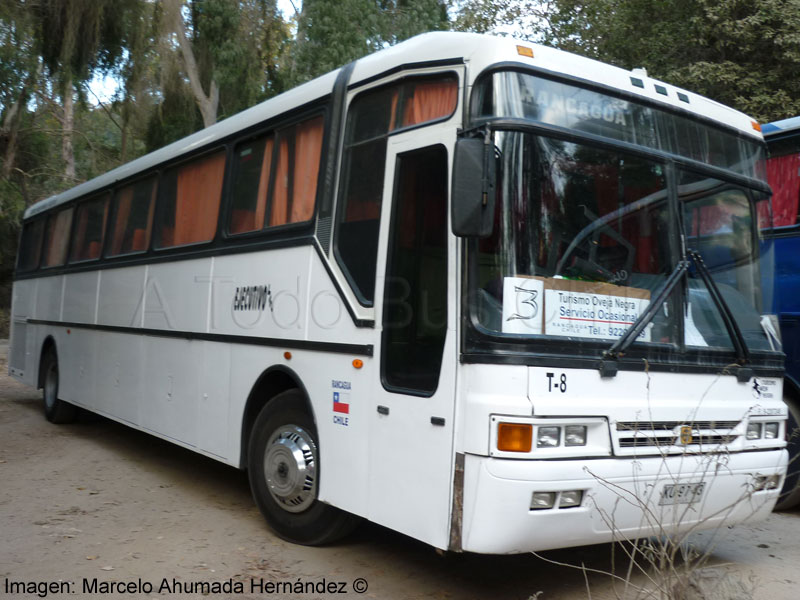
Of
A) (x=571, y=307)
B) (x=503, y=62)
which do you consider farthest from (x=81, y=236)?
(x=571, y=307)

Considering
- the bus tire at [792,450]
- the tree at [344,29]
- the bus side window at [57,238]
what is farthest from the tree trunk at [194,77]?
the bus tire at [792,450]

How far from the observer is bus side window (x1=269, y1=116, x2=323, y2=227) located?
5927mm

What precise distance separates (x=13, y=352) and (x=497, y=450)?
1230cm

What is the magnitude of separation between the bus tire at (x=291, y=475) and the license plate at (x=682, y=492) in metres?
2.05

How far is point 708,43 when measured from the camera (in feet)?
51.5

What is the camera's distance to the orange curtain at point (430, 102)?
183 inches

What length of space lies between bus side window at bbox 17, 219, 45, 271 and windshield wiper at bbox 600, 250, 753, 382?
11052 mm

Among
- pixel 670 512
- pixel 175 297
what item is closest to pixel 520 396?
pixel 670 512

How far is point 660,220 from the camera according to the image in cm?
481

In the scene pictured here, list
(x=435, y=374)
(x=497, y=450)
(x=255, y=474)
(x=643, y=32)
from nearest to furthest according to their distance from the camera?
(x=497, y=450)
(x=435, y=374)
(x=255, y=474)
(x=643, y=32)

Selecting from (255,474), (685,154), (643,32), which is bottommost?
(255,474)

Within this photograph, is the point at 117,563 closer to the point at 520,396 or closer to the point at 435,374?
the point at 435,374

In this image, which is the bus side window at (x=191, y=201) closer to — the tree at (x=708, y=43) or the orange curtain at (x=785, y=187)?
the orange curtain at (x=785, y=187)

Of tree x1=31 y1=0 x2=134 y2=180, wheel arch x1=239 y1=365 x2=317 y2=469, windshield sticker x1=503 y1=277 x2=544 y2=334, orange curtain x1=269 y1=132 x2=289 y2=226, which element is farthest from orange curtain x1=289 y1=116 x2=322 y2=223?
tree x1=31 y1=0 x2=134 y2=180
